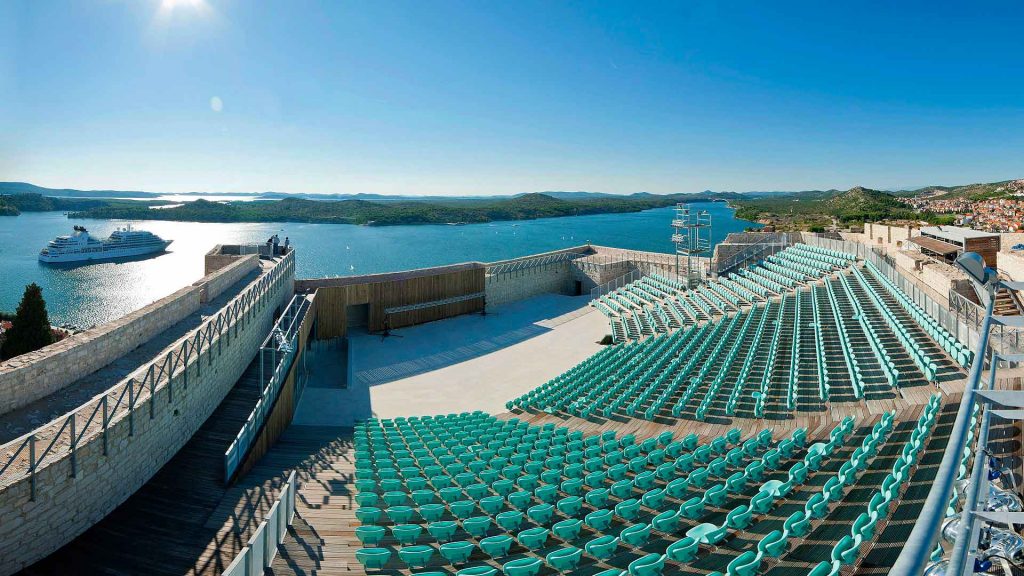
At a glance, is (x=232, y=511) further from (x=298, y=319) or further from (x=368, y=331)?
(x=368, y=331)

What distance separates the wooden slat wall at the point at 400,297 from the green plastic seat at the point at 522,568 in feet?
65.7

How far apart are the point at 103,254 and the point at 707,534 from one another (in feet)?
281

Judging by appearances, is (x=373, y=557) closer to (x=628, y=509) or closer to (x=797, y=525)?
(x=628, y=509)

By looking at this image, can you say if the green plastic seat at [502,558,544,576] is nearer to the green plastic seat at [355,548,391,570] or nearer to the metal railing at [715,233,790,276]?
the green plastic seat at [355,548,391,570]

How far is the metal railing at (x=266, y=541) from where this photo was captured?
18.5 ft

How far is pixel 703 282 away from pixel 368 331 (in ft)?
58.7

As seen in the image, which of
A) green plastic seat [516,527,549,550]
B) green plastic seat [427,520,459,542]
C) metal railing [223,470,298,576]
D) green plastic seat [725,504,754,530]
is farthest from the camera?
green plastic seat [427,520,459,542]

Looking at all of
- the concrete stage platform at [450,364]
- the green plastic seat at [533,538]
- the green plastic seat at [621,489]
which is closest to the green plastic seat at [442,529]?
the green plastic seat at [533,538]

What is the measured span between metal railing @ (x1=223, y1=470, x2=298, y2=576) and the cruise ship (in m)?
78.2

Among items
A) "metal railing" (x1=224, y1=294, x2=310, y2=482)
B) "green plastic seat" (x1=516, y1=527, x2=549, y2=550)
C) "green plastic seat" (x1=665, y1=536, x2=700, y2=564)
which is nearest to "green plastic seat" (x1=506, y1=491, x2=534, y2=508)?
"green plastic seat" (x1=516, y1=527, x2=549, y2=550)

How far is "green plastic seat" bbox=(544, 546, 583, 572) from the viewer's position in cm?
631

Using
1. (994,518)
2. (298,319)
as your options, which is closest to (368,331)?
(298,319)

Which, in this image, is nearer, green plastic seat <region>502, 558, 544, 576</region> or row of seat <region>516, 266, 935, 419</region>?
green plastic seat <region>502, 558, 544, 576</region>

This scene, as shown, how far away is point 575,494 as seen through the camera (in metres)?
8.74
